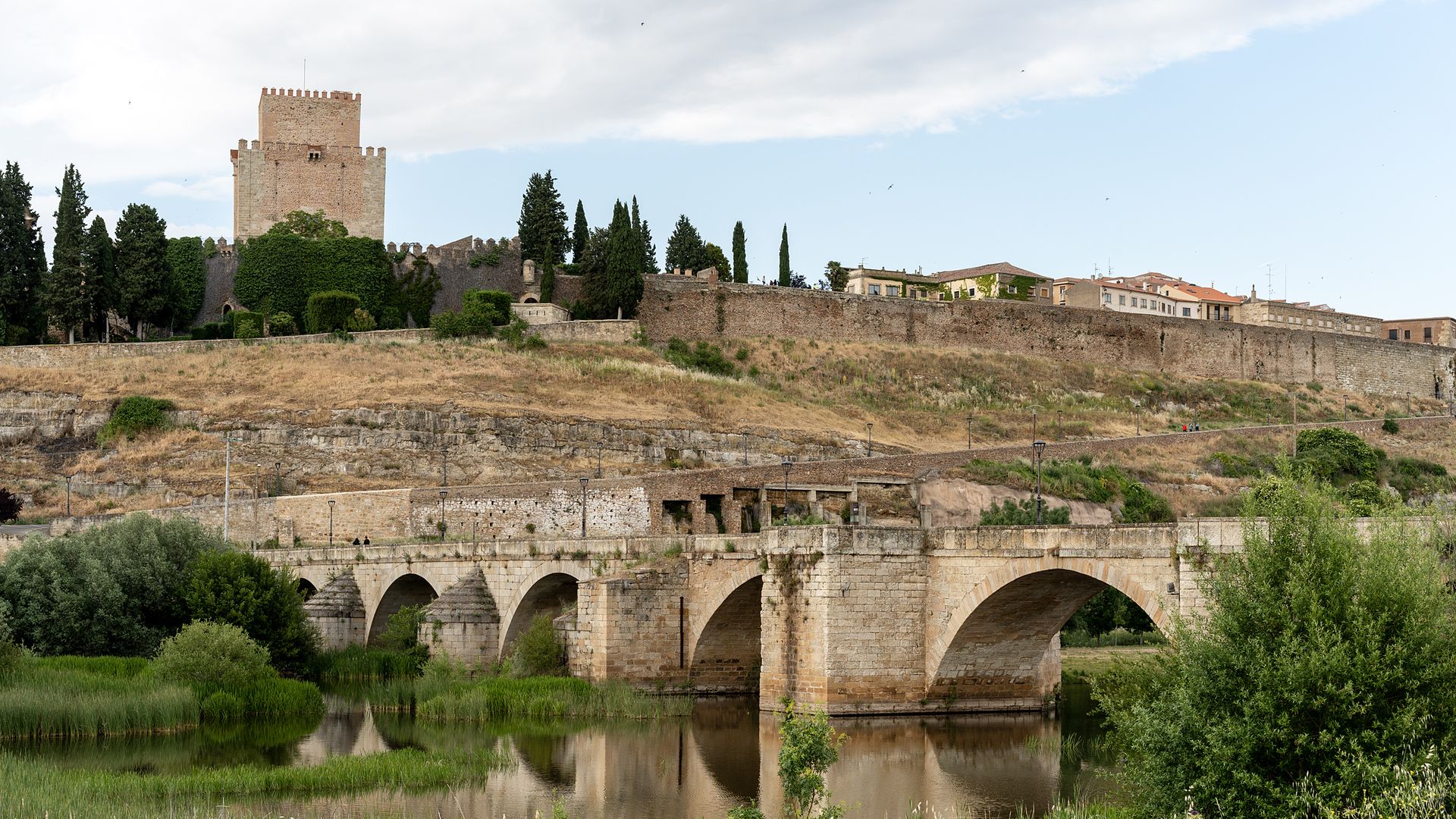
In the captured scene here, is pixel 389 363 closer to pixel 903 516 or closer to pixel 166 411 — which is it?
pixel 166 411

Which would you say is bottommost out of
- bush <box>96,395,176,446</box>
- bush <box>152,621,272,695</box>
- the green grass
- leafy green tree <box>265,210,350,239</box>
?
the green grass

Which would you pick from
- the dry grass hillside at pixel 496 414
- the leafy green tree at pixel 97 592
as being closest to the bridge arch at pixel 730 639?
the leafy green tree at pixel 97 592

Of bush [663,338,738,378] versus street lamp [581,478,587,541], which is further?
bush [663,338,738,378]

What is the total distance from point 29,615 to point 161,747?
8041 millimetres

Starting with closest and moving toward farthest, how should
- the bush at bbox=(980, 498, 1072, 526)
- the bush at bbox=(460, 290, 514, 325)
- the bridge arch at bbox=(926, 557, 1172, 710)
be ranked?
the bridge arch at bbox=(926, 557, 1172, 710)
the bush at bbox=(980, 498, 1072, 526)
the bush at bbox=(460, 290, 514, 325)

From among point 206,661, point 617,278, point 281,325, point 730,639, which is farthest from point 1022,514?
point 281,325

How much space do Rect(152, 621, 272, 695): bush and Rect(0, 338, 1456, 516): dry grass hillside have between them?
939 inches

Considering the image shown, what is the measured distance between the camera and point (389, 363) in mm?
60875

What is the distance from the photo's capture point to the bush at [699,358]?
68.4m

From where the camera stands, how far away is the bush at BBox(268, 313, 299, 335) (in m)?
65.9

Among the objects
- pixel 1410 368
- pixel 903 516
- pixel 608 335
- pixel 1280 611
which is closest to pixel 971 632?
pixel 1280 611

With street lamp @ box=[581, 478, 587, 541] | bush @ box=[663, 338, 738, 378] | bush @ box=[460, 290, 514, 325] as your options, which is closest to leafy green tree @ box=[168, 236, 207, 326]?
bush @ box=[460, 290, 514, 325]

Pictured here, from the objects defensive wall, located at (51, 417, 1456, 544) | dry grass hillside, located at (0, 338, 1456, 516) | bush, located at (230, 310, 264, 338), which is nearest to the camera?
defensive wall, located at (51, 417, 1456, 544)

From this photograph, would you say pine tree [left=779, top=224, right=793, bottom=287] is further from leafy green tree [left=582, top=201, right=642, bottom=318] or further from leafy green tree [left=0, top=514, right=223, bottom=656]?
leafy green tree [left=0, top=514, right=223, bottom=656]
